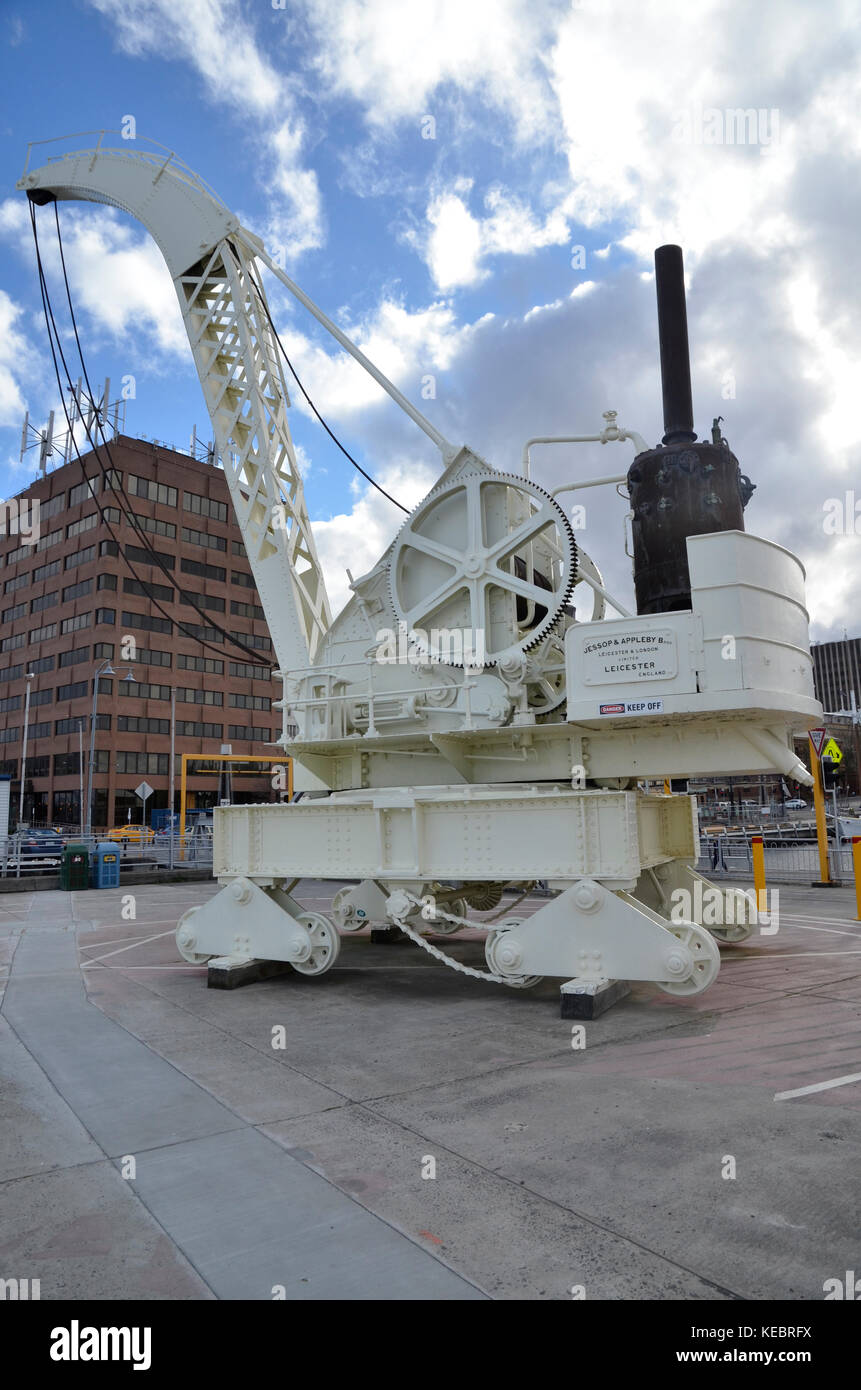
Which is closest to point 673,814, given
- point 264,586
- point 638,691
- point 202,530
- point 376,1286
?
point 638,691

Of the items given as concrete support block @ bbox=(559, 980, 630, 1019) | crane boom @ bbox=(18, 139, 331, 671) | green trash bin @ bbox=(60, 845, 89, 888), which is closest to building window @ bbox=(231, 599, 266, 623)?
green trash bin @ bbox=(60, 845, 89, 888)

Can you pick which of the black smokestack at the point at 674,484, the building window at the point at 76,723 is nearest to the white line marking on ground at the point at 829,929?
the black smokestack at the point at 674,484

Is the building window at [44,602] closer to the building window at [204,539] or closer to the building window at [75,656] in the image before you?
the building window at [75,656]

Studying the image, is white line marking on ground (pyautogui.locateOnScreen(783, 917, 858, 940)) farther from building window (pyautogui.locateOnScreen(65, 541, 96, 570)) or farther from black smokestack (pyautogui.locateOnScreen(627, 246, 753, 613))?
building window (pyautogui.locateOnScreen(65, 541, 96, 570))

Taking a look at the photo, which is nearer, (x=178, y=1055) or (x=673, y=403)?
(x=178, y=1055)

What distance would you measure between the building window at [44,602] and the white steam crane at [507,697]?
58.4m

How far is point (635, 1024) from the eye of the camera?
23.2 ft

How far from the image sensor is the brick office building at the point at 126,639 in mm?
59781

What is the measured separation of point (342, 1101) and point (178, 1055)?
66.9 inches

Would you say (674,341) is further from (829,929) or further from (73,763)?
(73,763)

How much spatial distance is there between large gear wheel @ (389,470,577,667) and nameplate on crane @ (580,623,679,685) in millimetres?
903

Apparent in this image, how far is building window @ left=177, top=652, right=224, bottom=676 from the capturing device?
63.6 m
